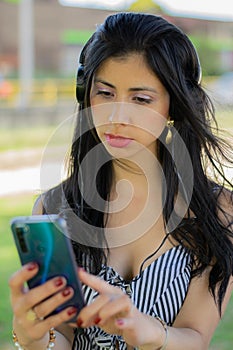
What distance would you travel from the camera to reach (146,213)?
2.12 metres

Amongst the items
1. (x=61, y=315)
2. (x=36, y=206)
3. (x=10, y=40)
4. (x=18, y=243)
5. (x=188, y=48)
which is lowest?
(x=10, y=40)

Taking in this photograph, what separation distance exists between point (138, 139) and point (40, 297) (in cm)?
66

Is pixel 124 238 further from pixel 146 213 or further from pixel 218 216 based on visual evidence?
pixel 218 216

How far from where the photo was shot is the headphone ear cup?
2.05 m

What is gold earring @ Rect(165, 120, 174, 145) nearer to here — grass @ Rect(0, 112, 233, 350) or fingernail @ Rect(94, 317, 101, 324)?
grass @ Rect(0, 112, 233, 350)

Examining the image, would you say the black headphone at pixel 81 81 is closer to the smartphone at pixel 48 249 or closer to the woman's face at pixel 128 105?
the woman's face at pixel 128 105

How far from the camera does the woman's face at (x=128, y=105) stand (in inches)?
74.2

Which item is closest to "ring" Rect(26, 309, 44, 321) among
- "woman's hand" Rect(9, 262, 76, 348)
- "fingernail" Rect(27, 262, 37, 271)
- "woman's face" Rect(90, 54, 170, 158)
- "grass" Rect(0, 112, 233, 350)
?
"woman's hand" Rect(9, 262, 76, 348)

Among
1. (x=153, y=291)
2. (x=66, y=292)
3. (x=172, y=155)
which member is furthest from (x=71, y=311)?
(x=172, y=155)

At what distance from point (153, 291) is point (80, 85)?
0.64 m

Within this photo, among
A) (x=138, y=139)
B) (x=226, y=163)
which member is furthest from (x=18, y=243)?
(x=226, y=163)

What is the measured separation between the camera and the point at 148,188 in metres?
2.11

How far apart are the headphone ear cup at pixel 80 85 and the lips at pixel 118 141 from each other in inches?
9.0

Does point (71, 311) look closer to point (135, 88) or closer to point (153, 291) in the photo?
point (153, 291)
